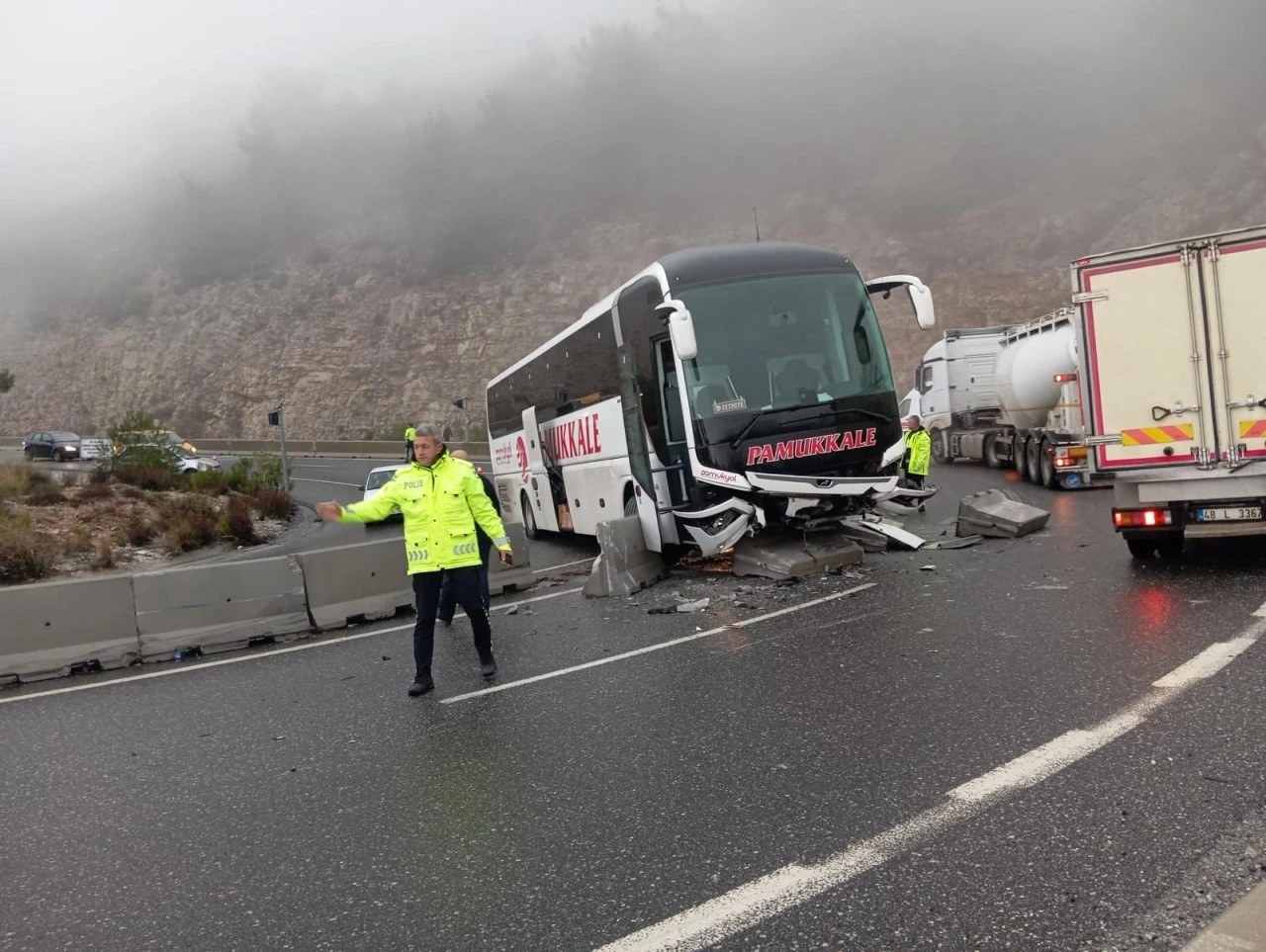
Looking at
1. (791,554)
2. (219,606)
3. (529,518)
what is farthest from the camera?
(529,518)

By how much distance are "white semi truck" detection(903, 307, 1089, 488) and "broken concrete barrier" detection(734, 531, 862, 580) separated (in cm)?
443

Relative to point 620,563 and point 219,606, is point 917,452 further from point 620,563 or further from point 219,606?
point 219,606

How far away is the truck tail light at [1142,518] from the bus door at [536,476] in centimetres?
956

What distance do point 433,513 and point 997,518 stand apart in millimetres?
8038

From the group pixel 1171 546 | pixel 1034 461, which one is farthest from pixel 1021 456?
pixel 1171 546

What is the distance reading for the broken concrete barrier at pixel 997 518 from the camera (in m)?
12.8

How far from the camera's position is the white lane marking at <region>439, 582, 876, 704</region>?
23.8 feet

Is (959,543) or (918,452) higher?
(918,452)

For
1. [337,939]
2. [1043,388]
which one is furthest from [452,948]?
[1043,388]

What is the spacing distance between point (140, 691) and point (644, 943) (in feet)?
21.1

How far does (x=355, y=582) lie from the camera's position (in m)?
10.9

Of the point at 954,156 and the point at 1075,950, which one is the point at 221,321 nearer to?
the point at 954,156

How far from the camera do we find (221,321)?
257 ft

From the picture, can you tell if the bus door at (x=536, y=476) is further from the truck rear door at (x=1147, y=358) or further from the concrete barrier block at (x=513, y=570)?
the truck rear door at (x=1147, y=358)
